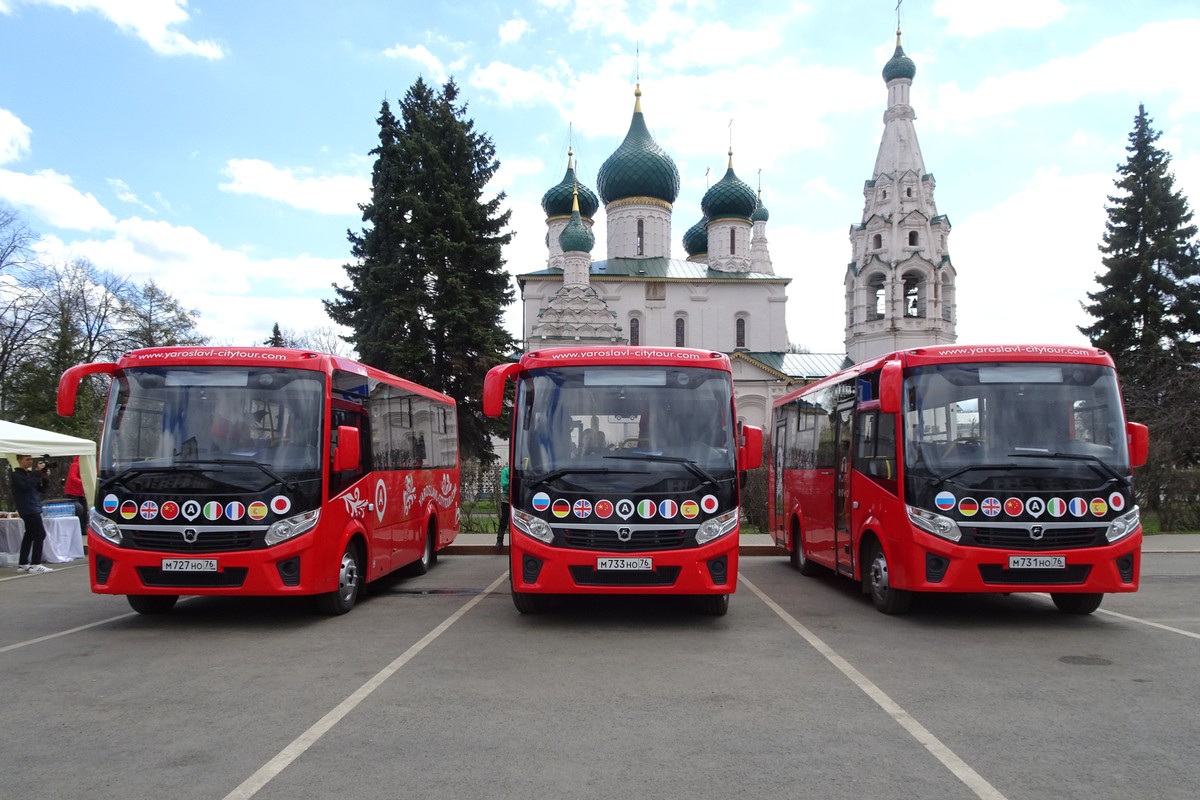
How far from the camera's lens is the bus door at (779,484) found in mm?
15453

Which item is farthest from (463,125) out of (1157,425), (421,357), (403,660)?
(403,660)

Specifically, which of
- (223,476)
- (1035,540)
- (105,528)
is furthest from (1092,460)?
(105,528)

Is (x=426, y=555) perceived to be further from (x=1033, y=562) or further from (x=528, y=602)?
(x=1033, y=562)

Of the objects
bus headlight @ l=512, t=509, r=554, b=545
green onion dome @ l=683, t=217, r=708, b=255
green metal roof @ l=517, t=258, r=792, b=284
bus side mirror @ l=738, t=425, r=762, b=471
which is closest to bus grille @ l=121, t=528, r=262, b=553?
bus headlight @ l=512, t=509, r=554, b=545

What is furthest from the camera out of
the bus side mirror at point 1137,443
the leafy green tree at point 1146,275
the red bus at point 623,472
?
the leafy green tree at point 1146,275

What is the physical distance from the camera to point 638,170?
55.3m

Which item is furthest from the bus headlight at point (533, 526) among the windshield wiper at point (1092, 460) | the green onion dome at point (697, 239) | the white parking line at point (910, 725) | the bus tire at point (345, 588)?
the green onion dome at point (697, 239)

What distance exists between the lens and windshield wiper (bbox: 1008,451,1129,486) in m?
8.66

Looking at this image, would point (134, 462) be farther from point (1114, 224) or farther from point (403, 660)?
point (1114, 224)

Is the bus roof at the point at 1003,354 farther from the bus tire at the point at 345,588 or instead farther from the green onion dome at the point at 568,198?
the green onion dome at the point at 568,198

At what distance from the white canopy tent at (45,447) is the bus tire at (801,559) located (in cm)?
1135

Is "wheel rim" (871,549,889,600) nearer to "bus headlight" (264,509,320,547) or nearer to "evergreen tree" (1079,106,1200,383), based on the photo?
"bus headlight" (264,509,320,547)

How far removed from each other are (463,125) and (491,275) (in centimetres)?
564

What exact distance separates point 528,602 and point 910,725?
4.84 metres
